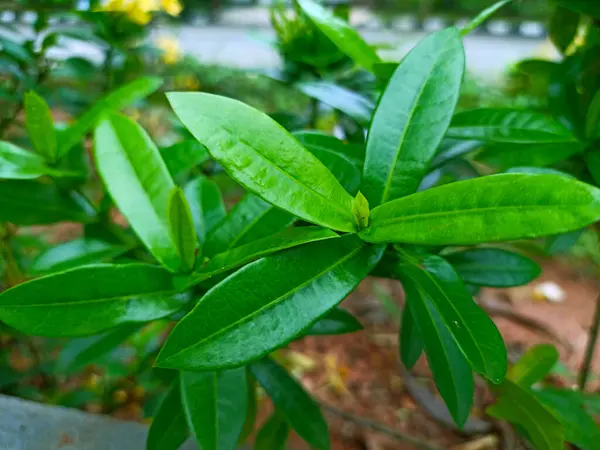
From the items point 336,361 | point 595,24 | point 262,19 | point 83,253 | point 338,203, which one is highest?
point 595,24

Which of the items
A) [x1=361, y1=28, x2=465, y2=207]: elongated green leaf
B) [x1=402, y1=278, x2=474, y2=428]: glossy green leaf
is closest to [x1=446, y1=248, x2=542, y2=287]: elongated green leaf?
[x1=402, y1=278, x2=474, y2=428]: glossy green leaf

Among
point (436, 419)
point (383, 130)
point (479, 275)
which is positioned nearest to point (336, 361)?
point (436, 419)

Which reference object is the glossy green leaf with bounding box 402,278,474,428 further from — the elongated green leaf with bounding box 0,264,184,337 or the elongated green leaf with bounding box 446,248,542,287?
the elongated green leaf with bounding box 0,264,184,337

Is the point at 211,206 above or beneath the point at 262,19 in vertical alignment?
above

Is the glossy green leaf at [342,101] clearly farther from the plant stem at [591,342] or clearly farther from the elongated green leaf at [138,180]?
the plant stem at [591,342]

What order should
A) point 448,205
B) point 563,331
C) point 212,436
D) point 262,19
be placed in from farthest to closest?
point 262,19, point 563,331, point 212,436, point 448,205

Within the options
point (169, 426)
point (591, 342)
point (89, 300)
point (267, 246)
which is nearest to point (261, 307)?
point (267, 246)

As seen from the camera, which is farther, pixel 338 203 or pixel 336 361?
pixel 336 361

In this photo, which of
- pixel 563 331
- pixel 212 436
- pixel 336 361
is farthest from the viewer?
pixel 563 331

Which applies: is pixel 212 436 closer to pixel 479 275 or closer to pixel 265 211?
pixel 265 211
